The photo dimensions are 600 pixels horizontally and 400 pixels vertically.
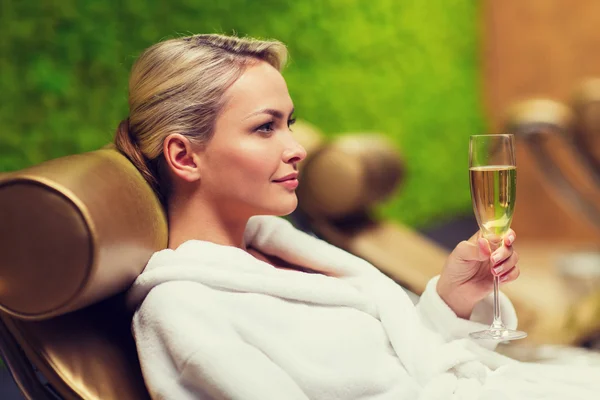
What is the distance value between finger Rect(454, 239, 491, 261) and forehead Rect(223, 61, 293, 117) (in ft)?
1.07

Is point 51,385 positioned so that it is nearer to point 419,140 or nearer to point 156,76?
point 156,76

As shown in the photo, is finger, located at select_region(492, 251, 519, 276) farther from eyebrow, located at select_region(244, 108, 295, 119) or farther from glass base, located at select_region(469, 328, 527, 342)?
eyebrow, located at select_region(244, 108, 295, 119)

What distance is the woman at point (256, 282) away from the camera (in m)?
0.99

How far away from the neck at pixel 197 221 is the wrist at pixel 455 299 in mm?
333

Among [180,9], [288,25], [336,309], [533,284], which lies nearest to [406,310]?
[336,309]

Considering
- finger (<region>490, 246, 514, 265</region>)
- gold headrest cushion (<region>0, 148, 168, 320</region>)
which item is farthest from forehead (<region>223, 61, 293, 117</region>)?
finger (<region>490, 246, 514, 265</region>)

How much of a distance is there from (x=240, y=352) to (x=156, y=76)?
1.38 ft

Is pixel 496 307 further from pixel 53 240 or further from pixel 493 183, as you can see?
pixel 53 240

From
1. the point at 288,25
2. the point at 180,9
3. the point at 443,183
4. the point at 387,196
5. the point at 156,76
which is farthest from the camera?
the point at 443,183

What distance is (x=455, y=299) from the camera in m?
1.24

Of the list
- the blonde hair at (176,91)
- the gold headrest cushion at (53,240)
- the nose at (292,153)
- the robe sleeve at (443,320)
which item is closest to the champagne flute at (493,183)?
the robe sleeve at (443,320)

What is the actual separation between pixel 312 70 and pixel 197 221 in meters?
2.37

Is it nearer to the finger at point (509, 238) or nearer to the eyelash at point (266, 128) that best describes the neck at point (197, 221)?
the eyelash at point (266, 128)

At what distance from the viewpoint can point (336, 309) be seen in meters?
1.13
